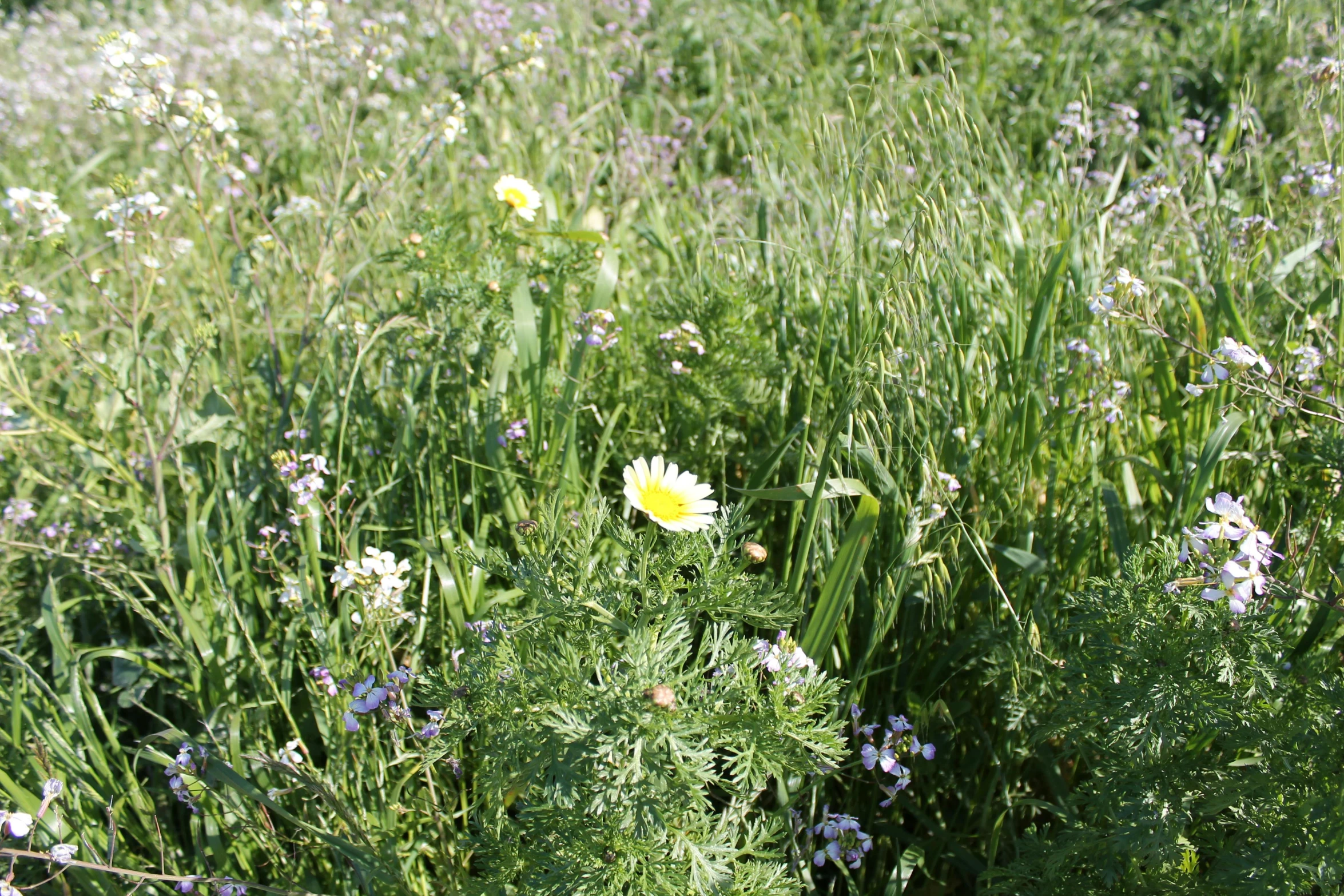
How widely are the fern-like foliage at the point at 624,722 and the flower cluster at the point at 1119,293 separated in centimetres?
67

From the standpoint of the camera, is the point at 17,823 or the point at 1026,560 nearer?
the point at 17,823

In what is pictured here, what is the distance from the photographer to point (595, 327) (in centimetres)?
178

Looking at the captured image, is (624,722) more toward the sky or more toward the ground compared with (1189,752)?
more toward the sky

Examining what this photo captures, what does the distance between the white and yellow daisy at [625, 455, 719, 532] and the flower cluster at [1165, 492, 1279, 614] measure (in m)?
0.57

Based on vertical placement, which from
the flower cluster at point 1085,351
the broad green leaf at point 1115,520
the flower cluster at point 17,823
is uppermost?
the flower cluster at point 1085,351

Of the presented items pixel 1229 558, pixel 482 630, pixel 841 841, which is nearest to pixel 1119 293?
pixel 1229 558

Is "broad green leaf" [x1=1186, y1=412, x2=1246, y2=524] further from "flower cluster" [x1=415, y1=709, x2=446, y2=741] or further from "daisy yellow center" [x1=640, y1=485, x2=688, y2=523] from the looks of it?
"flower cluster" [x1=415, y1=709, x2=446, y2=741]

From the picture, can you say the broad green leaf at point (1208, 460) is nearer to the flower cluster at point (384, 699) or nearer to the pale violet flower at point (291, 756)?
the flower cluster at point (384, 699)

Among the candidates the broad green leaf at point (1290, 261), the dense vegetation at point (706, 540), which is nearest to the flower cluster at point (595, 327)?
the dense vegetation at point (706, 540)

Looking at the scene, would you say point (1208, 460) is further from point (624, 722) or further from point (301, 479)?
point (301, 479)

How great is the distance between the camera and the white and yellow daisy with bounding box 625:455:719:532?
3.56ft

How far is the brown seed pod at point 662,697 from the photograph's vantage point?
3.07 ft

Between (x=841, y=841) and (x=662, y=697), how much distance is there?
59cm

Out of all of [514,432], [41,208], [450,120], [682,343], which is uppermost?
[450,120]
